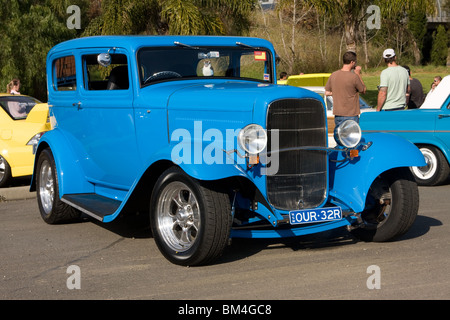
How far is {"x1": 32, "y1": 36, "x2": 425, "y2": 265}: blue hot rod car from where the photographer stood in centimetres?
537

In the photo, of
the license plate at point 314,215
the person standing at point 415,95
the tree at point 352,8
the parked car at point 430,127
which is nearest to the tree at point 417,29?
the tree at point 352,8

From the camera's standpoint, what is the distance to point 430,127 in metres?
10.0

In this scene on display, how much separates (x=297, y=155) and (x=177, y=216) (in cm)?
115

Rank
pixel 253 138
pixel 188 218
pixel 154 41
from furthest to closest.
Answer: pixel 154 41 < pixel 188 218 < pixel 253 138

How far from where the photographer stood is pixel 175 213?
18.6 feet

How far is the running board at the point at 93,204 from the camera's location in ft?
20.8

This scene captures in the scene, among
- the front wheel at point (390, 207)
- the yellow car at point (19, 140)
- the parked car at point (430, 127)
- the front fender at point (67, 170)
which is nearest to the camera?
the front wheel at point (390, 207)

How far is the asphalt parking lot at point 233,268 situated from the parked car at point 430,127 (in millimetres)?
3059

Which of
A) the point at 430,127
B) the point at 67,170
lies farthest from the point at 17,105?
the point at 430,127

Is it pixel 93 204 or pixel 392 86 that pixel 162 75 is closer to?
pixel 93 204

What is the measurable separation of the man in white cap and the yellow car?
535 centimetres

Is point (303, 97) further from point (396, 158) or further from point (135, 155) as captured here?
point (135, 155)

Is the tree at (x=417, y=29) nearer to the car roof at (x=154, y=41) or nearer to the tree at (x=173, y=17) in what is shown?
the tree at (x=173, y=17)
